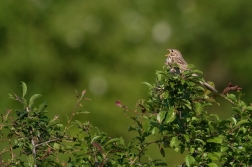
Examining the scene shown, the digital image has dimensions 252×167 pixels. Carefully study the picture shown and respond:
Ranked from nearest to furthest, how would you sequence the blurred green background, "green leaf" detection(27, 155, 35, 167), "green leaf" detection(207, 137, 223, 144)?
"green leaf" detection(27, 155, 35, 167), "green leaf" detection(207, 137, 223, 144), the blurred green background

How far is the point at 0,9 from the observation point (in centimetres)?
2078

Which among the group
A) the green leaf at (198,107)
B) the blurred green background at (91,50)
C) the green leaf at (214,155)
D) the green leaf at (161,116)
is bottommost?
the green leaf at (214,155)

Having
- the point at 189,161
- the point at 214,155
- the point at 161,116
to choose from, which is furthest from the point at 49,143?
the point at 214,155

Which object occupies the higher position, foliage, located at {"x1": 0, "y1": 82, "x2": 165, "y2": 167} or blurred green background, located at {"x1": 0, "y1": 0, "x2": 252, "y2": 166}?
blurred green background, located at {"x1": 0, "y1": 0, "x2": 252, "y2": 166}

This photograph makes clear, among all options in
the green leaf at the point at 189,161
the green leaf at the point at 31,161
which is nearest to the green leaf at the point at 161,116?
the green leaf at the point at 189,161

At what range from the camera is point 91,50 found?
21.0 metres

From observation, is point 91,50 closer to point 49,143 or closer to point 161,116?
point 49,143

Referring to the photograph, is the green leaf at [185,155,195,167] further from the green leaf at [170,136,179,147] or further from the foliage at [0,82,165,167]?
the foliage at [0,82,165,167]

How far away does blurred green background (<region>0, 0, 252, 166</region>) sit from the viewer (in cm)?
1992

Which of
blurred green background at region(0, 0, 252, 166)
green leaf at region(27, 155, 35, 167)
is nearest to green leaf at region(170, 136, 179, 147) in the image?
green leaf at region(27, 155, 35, 167)

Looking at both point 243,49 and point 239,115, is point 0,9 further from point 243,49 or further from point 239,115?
point 239,115

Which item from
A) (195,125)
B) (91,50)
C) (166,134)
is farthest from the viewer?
(91,50)

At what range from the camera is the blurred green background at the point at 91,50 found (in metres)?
19.9

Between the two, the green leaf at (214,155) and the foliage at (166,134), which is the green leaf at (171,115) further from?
the green leaf at (214,155)
